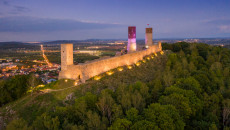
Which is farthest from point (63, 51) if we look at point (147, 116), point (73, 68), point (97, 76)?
point (147, 116)

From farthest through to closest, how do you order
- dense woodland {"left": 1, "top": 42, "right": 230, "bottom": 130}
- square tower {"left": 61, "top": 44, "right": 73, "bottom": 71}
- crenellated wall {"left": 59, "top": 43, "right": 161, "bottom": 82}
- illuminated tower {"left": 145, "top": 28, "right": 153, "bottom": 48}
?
illuminated tower {"left": 145, "top": 28, "right": 153, "bottom": 48}, square tower {"left": 61, "top": 44, "right": 73, "bottom": 71}, crenellated wall {"left": 59, "top": 43, "right": 161, "bottom": 82}, dense woodland {"left": 1, "top": 42, "right": 230, "bottom": 130}

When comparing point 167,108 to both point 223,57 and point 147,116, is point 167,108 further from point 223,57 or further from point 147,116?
point 223,57

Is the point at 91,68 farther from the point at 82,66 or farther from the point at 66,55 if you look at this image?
the point at 66,55

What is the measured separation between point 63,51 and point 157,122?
16.5 metres

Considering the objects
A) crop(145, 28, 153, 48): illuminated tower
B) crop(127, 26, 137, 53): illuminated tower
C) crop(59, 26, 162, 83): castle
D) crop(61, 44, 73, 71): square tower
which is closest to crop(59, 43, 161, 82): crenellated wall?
crop(59, 26, 162, 83): castle

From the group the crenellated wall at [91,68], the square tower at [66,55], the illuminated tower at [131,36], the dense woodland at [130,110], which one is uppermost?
the illuminated tower at [131,36]

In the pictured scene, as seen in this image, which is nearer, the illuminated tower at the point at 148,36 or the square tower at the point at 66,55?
the square tower at the point at 66,55

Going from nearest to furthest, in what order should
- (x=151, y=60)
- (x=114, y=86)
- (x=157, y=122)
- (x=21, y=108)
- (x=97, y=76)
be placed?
(x=157, y=122)
(x=21, y=108)
(x=114, y=86)
(x=97, y=76)
(x=151, y=60)

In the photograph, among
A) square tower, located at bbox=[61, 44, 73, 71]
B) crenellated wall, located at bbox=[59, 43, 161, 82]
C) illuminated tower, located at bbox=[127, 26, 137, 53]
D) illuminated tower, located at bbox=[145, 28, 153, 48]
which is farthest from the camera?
illuminated tower, located at bbox=[145, 28, 153, 48]

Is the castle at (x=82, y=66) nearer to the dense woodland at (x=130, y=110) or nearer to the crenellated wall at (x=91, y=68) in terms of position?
the crenellated wall at (x=91, y=68)

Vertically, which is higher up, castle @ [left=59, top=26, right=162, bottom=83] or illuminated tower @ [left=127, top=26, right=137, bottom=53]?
illuminated tower @ [left=127, top=26, right=137, bottom=53]

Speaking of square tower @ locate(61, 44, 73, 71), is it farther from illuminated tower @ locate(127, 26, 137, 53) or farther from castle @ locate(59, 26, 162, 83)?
illuminated tower @ locate(127, 26, 137, 53)

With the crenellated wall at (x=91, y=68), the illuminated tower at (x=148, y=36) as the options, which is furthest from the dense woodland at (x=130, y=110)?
the illuminated tower at (x=148, y=36)

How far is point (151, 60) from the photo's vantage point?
1497 inches
